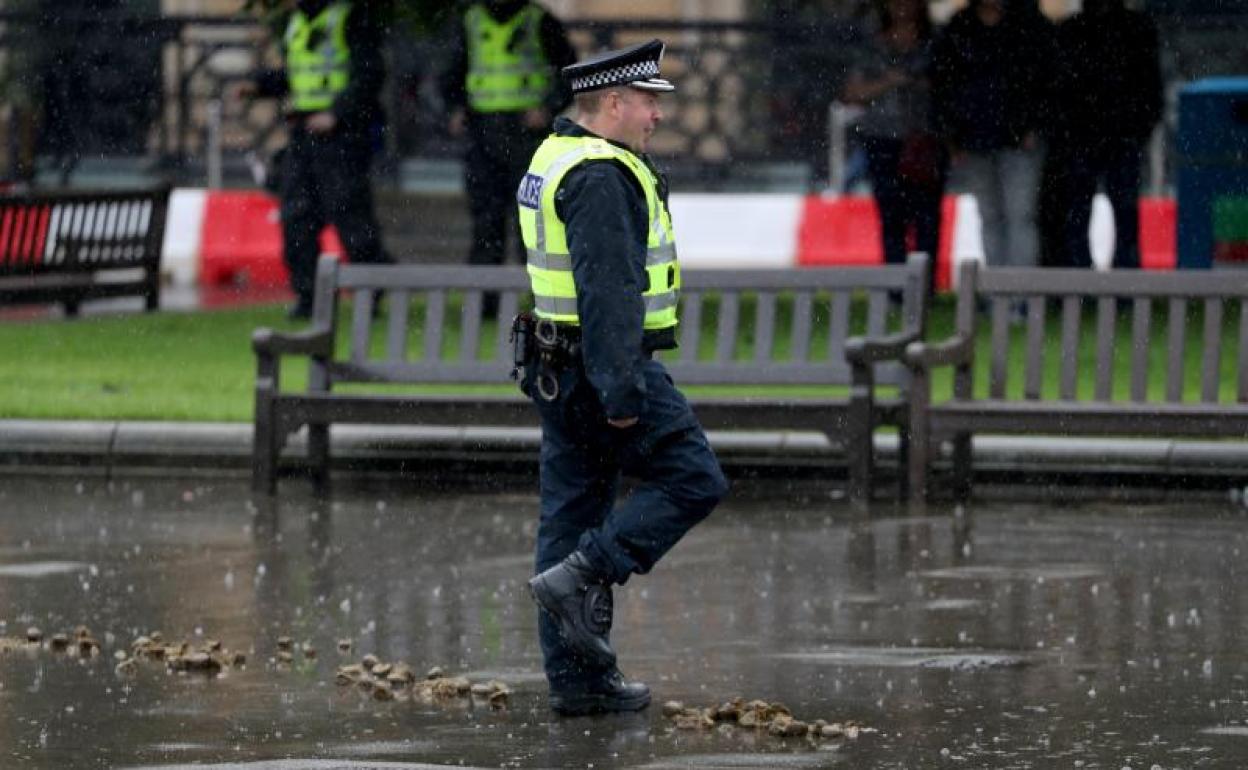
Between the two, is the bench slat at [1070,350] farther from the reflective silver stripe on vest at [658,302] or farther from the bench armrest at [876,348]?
the reflective silver stripe on vest at [658,302]

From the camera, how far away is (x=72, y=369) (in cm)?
1678

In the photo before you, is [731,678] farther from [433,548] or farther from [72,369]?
[72,369]

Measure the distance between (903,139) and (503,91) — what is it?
231 centimetres

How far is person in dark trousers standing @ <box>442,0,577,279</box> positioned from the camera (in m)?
19.0

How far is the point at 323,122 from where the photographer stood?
1884 cm

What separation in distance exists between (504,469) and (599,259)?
18.9 ft

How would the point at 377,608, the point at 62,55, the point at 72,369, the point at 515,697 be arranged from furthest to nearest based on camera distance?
the point at 62,55 → the point at 72,369 → the point at 377,608 → the point at 515,697

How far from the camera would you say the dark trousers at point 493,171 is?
62.5 ft

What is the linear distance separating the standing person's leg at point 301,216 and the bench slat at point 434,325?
5.15 m

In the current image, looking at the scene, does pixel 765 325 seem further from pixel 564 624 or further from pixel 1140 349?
pixel 564 624

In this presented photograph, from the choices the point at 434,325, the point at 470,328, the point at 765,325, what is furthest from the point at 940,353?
the point at 434,325

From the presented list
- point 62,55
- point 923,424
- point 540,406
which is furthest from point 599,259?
point 62,55

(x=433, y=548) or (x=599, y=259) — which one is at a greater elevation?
(x=599, y=259)

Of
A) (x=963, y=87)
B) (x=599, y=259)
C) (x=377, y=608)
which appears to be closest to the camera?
(x=599, y=259)
